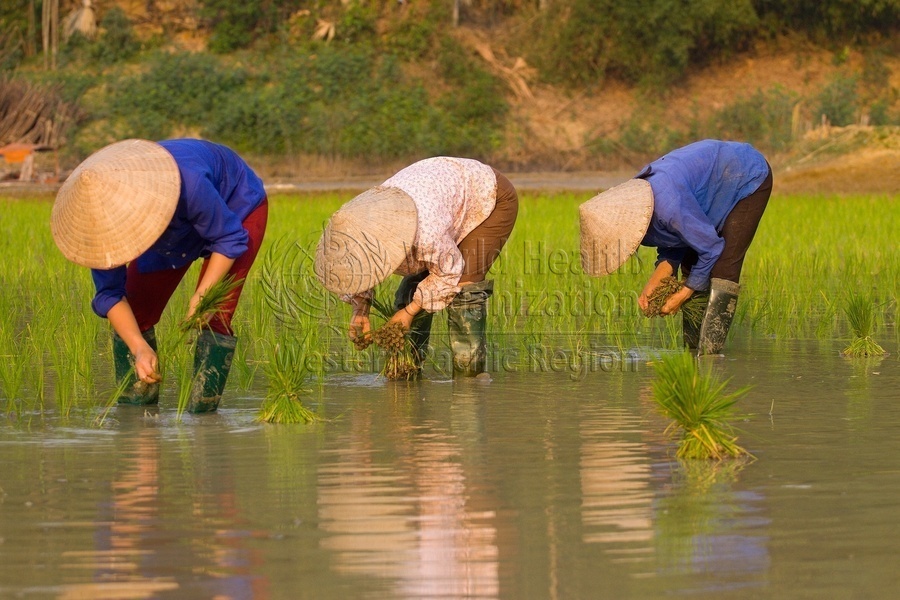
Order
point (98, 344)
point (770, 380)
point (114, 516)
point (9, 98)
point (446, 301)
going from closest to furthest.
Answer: point (114, 516)
point (446, 301)
point (770, 380)
point (98, 344)
point (9, 98)

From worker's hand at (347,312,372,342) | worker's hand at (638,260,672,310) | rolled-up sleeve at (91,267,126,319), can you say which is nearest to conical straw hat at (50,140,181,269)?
rolled-up sleeve at (91,267,126,319)

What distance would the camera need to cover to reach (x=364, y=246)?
15.8 feet

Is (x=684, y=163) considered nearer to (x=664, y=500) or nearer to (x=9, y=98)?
(x=664, y=500)

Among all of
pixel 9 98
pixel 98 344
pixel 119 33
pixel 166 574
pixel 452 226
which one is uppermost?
pixel 119 33

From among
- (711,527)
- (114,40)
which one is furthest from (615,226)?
(114,40)

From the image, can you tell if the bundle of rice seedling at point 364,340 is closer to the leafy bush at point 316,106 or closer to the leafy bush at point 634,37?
the leafy bush at point 316,106

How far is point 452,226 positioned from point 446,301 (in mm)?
297

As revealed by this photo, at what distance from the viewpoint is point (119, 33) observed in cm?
2622

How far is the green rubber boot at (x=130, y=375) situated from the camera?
16.3ft

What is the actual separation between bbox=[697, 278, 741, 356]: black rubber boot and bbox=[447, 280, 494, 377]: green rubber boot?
1185mm

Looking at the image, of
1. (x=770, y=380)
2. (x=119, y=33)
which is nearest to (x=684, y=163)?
(x=770, y=380)

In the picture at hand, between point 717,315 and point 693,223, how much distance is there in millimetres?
616

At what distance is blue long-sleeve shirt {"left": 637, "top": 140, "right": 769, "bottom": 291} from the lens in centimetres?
587

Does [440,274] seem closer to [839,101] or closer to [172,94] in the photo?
[172,94]
